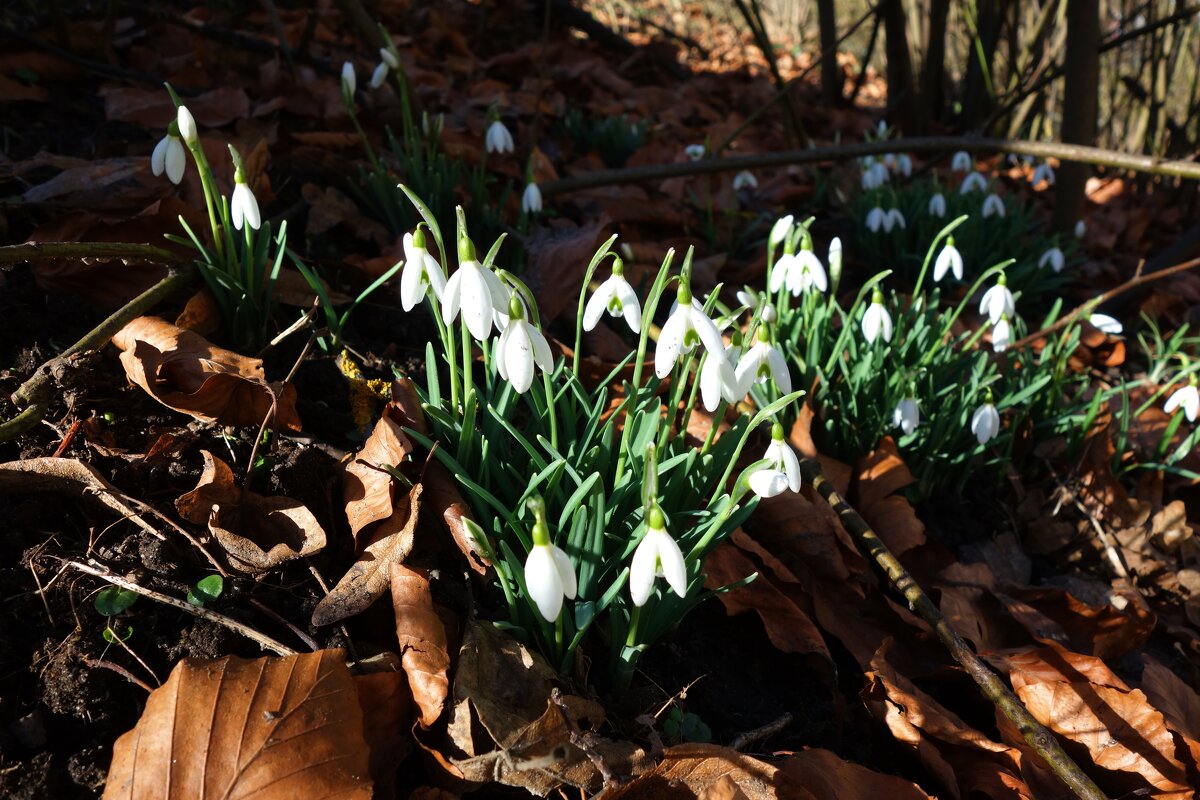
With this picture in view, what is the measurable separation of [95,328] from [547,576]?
3.41 feet

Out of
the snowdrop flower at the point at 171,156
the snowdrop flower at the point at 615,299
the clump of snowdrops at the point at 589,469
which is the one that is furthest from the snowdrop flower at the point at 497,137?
the snowdrop flower at the point at 615,299

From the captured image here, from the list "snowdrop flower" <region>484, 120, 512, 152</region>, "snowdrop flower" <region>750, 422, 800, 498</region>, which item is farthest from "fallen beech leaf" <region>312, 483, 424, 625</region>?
"snowdrop flower" <region>484, 120, 512, 152</region>

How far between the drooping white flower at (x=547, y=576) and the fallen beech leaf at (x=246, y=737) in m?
0.29

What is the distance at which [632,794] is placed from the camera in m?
1.11

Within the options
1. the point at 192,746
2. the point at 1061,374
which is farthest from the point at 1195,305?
the point at 192,746

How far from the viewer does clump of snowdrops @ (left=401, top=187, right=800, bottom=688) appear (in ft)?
3.60

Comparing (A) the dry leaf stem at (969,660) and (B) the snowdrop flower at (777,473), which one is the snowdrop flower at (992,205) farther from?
(B) the snowdrop flower at (777,473)

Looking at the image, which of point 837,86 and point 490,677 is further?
point 837,86

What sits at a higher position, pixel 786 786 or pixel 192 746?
pixel 192 746

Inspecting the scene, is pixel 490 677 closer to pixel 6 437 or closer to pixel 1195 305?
pixel 6 437

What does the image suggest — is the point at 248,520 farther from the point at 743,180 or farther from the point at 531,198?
the point at 743,180

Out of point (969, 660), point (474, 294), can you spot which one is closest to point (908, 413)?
point (969, 660)

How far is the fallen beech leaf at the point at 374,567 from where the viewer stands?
1.22m

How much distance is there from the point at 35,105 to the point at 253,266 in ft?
4.40
